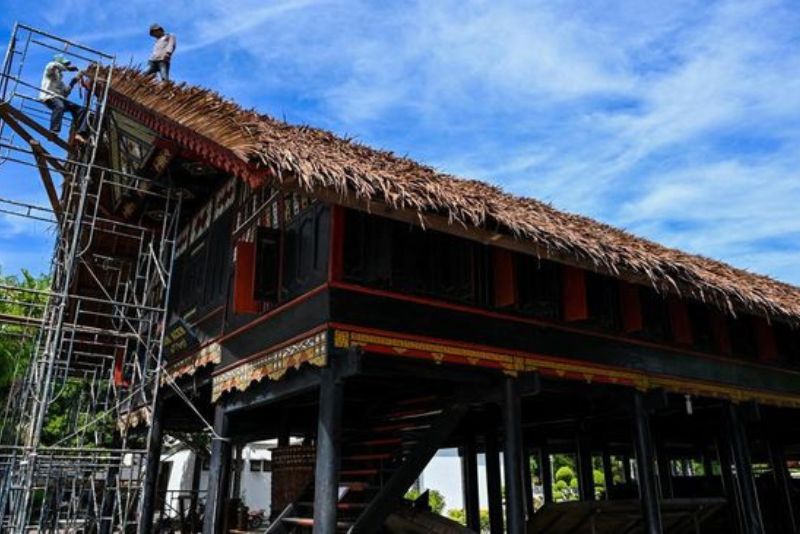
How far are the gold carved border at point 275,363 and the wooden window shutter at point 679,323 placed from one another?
17.8ft

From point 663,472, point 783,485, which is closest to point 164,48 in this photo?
point 663,472

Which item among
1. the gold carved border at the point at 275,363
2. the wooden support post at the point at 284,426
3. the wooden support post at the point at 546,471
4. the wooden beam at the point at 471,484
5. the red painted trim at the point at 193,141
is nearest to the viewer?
the red painted trim at the point at 193,141

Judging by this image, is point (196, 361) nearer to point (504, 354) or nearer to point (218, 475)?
point (218, 475)

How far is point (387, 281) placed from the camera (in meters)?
6.08

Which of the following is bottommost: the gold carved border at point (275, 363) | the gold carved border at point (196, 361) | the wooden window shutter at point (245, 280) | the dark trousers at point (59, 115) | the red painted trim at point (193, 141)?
the gold carved border at point (275, 363)

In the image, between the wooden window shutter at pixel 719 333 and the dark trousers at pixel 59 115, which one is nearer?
the dark trousers at pixel 59 115

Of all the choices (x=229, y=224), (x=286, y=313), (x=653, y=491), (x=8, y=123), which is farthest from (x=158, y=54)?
(x=653, y=491)

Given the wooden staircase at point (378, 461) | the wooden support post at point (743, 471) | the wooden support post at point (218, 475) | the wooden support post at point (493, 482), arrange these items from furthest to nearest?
the wooden support post at point (493, 482)
the wooden support post at point (743, 471)
the wooden support post at point (218, 475)
the wooden staircase at point (378, 461)

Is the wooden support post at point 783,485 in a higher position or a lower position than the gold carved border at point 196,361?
lower

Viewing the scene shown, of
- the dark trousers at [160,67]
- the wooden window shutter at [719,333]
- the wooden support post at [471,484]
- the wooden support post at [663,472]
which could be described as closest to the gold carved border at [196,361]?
the dark trousers at [160,67]

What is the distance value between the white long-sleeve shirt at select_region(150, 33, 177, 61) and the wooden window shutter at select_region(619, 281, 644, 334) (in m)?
7.14

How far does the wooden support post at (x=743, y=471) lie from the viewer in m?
8.72

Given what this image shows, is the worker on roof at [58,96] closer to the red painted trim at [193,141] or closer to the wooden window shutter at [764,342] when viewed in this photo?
the red painted trim at [193,141]

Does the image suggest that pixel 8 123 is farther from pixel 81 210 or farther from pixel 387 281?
pixel 387 281
